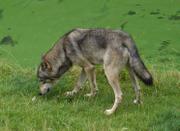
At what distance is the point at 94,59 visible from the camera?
790 cm

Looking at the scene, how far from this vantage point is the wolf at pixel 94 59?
7477 mm

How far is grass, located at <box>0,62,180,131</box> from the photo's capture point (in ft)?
21.3

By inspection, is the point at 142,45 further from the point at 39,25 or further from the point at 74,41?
the point at 74,41

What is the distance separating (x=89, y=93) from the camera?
8.35m

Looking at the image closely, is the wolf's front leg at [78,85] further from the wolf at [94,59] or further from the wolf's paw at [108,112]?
the wolf's paw at [108,112]

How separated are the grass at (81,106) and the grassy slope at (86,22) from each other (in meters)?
6.78

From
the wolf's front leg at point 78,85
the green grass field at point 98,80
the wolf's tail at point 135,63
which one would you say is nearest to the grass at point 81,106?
the green grass field at point 98,80

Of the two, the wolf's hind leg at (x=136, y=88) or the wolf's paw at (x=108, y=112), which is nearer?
the wolf's paw at (x=108, y=112)

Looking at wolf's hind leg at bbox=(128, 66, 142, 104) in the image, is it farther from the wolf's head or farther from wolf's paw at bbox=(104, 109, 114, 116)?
the wolf's head

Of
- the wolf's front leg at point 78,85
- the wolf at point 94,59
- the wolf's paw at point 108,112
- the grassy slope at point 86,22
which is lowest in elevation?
A: the grassy slope at point 86,22

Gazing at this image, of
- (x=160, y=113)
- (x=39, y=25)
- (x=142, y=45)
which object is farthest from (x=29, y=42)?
(x=160, y=113)

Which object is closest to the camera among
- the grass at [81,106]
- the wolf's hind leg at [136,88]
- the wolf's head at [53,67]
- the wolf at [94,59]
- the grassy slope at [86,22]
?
the grass at [81,106]

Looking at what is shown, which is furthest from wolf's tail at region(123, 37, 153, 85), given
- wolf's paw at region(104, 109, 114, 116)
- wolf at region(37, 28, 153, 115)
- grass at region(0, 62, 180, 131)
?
wolf's paw at region(104, 109, 114, 116)

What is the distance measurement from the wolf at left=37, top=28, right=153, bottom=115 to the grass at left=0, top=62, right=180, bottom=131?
22cm
